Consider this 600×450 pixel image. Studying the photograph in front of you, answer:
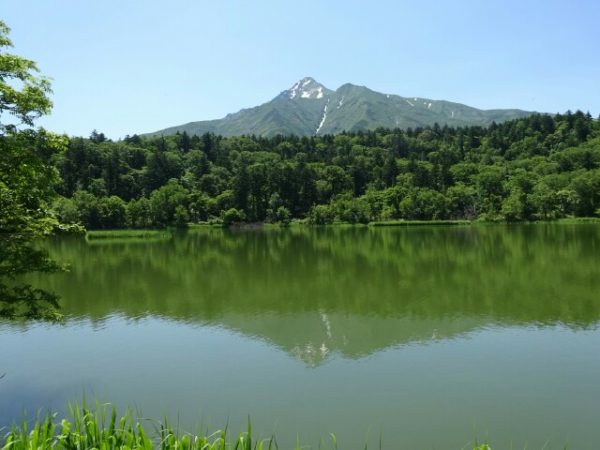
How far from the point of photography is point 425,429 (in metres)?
12.4

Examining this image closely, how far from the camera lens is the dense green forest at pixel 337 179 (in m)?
119

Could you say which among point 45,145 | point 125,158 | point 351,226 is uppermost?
point 125,158

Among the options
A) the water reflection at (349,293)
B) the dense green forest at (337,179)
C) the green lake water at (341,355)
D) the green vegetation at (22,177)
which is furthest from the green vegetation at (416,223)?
the green vegetation at (22,177)

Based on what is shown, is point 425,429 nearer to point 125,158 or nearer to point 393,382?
point 393,382

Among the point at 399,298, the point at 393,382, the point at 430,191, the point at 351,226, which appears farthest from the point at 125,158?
the point at 393,382

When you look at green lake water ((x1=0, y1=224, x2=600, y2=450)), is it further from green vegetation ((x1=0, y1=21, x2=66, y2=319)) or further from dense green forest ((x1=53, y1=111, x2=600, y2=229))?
dense green forest ((x1=53, y1=111, x2=600, y2=229))

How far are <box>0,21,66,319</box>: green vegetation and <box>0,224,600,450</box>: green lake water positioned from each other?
3.99m

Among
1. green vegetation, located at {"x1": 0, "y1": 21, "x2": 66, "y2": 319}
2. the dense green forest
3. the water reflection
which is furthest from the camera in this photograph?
the dense green forest

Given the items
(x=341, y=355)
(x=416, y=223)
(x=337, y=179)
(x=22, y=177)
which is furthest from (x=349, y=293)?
(x=337, y=179)

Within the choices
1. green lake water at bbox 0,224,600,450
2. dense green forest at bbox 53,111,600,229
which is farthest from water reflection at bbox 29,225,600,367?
dense green forest at bbox 53,111,600,229

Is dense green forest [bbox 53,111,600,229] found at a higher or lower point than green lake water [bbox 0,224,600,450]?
higher

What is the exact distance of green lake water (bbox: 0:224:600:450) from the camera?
1301cm

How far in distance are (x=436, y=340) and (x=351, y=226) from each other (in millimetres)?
101699

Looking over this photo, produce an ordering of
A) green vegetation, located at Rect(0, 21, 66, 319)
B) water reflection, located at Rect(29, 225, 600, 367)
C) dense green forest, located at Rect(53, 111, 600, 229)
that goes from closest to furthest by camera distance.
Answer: green vegetation, located at Rect(0, 21, 66, 319) → water reflection, located at Rect(29, 225, 600, 367) → dense green forest, located at Rect(53, 111, 600, 229)
